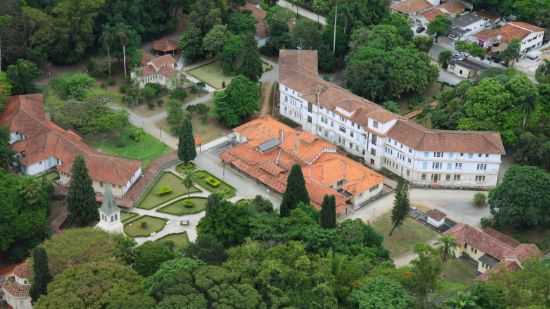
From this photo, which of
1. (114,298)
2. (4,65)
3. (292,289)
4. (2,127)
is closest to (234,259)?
(292,289)

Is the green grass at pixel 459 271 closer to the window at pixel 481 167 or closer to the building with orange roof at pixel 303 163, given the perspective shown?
the building with orange roof at pixel 303 163

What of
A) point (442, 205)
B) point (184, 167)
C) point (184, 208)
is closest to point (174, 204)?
point (184, 208)

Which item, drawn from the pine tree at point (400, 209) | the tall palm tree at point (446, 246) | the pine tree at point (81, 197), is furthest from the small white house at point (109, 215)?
the tall palm tree at point (446, 246)

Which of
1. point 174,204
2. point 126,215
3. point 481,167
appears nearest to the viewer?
point 126,215

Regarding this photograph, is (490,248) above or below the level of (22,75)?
below

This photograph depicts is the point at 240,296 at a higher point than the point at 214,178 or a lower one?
higher

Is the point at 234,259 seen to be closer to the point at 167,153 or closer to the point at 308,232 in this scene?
the point at 308,232

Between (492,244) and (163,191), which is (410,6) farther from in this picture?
(492,244)
